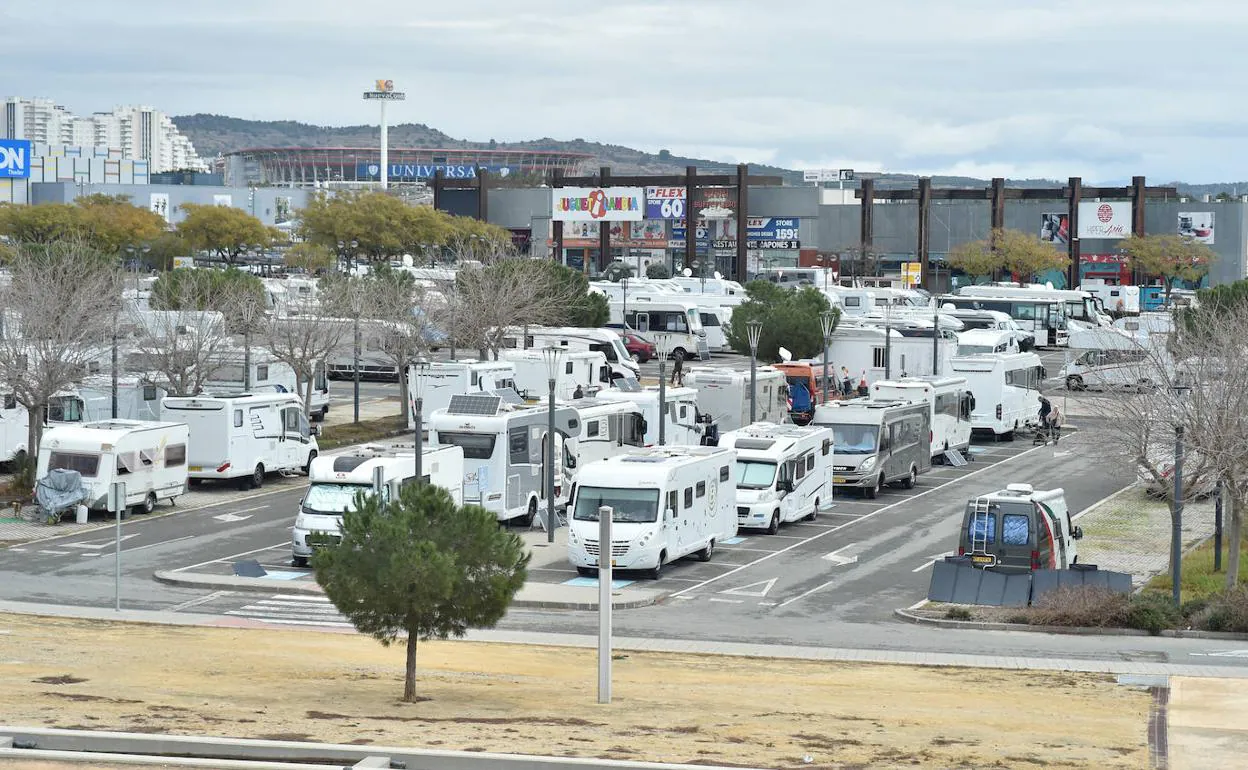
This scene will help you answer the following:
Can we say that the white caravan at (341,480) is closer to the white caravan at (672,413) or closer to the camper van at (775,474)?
the camper van at (775,474)

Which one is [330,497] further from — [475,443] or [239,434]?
[239,434]

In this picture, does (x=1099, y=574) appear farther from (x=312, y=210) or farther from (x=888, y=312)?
(x=312, y=210)

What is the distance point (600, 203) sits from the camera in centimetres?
11869

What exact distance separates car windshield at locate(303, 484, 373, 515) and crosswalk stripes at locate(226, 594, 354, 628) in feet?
8.68

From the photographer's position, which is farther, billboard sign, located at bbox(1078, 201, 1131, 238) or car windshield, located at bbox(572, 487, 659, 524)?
billboard sign, located at bbox(1078, 201, 1131, 238)

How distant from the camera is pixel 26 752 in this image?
17.6 metres

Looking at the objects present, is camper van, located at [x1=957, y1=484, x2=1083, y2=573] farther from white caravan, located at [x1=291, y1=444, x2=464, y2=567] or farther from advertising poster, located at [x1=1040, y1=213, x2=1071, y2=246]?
advertising poster, located at [x1=1040, y1=213, x2=1071, y2=246]

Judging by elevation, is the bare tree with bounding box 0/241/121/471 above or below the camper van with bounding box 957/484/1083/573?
above

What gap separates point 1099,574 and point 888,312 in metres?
48.2

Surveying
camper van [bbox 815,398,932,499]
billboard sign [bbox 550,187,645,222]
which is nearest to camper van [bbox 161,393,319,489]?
camper van [bbox 815,398,932,499]

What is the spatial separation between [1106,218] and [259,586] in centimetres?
10396

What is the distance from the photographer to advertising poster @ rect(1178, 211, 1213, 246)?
12638 centimetres

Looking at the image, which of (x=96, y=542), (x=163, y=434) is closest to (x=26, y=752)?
(x=96, y=542)

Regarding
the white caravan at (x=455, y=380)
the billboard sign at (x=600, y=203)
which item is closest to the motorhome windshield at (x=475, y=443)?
the white caravan at (x=455, y=380)
